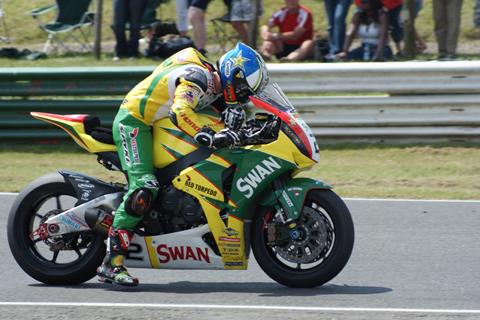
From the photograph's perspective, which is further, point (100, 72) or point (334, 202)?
point (100, 72)

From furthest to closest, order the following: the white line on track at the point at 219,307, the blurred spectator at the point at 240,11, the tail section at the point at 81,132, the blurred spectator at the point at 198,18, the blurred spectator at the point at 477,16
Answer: the blurred spectator at the point at 477,16
the blurred spectator at the point at 240,11
the blurred spectator at the point at 198,18
the tail section at the point at 81,132
the white line on track at the point at 219,307

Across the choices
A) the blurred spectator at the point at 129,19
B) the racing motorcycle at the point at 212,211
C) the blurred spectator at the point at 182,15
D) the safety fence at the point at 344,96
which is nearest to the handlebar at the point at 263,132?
the racing motorcycle at the point at 212,211

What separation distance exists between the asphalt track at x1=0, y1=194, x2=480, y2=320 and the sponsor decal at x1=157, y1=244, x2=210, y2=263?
0.70ft

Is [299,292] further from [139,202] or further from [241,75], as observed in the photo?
[241,75]

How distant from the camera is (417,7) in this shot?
16359 millimetres

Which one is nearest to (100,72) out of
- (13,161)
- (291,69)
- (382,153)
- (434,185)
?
(13,161)

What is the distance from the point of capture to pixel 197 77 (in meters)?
6.22

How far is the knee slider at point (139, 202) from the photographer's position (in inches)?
249

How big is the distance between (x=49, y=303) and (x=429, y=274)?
2494 mm

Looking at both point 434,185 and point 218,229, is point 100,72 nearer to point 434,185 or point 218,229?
point 434,185

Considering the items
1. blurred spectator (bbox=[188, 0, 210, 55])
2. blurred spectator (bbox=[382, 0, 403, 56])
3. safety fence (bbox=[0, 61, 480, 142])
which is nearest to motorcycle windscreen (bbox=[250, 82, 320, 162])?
safety fence (bbox=[0, 61, 480, 142])

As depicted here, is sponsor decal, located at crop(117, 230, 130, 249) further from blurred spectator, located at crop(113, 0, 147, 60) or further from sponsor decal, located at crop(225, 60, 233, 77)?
blurred spectator, located at crop(113, 0, 147, 60)

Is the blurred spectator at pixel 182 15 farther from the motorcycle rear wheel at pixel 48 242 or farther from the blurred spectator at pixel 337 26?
the motorcycle rear wheel at pixel 48 242

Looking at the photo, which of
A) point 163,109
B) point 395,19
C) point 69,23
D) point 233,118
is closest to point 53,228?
point 163,109
